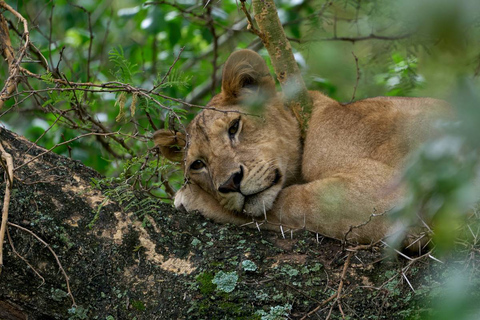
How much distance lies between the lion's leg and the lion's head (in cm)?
20

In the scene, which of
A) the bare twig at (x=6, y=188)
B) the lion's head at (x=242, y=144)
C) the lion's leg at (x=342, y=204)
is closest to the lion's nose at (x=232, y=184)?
the lion's head at (x=242, y=144)

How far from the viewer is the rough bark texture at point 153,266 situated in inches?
119

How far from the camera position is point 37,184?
11.8 ft

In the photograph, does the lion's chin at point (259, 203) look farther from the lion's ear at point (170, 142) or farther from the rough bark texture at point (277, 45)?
the rough bark texture at point (277, 45)

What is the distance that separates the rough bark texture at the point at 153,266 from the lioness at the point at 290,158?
1.62 feet

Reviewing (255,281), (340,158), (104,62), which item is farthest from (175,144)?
(104,62)

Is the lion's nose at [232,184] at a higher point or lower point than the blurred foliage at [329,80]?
lower

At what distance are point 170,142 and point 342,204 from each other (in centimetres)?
148

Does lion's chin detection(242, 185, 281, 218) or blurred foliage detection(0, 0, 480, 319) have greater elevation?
blurred foliage detection(0, 0, 480, 319)

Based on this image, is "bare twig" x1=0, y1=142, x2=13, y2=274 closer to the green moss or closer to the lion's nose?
the green moss

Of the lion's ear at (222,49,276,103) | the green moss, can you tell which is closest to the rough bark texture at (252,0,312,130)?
the lion's ear at (222,49,276,103)

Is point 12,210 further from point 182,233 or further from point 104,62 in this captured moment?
point 104,62

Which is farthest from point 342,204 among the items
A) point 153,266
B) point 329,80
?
point 329,80

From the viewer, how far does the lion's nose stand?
14.1ft
